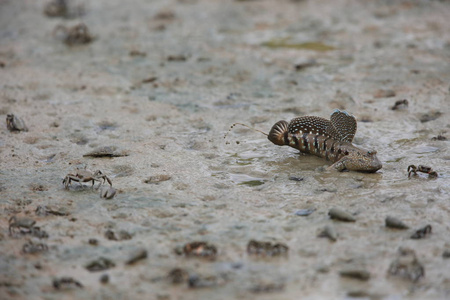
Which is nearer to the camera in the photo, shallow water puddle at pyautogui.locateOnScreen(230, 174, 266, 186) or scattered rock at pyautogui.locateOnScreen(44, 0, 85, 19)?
shallow water puddle at pyautogui.locateOnScreen(230, 174, 266, 186)

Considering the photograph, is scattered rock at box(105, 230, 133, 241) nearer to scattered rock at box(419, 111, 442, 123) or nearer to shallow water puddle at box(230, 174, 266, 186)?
shallow water puddle at box(230, 174, 266, 186)

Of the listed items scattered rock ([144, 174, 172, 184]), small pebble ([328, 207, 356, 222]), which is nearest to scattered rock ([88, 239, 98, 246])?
scattered rock ([144, 174, 172, 184])

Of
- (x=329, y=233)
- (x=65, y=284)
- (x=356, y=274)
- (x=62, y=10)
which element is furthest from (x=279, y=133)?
(x=62, y=10)

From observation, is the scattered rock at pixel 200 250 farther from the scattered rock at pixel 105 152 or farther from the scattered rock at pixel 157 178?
the scattered rock at pixel 105 152

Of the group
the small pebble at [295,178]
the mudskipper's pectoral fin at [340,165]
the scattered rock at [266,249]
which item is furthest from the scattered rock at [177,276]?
the mudskipper's pectoral fin at [340,165]

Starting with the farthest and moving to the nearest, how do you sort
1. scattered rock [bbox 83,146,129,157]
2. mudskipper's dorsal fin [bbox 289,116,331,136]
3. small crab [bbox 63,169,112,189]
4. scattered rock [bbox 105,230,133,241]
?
scattered rock [bbox 83,146,129,157] → mudskipper's dorsal fin [bbox 289,116,331,136] → small crab [bbox 63,169,112,189] → scattered rock [bbox 105,230,133,241]

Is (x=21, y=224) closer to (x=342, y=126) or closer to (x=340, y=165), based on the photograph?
(x=340, y=165)

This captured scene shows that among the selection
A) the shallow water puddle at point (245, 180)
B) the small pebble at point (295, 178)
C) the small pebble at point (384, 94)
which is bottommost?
the shallow water puddle at point (245, 180)
